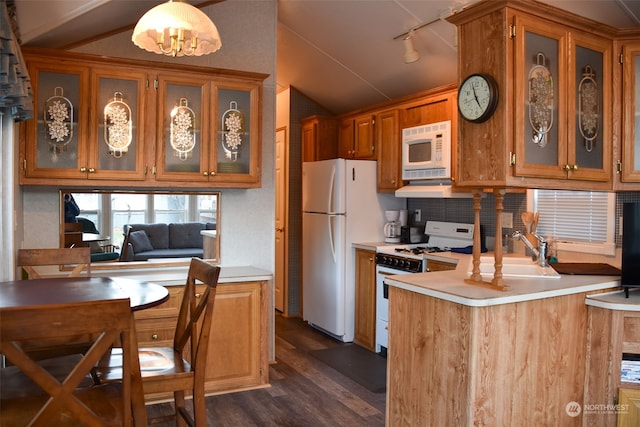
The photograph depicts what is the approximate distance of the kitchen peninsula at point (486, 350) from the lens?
7.19 feet

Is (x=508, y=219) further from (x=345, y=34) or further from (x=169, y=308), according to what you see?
(x=169, y=308)

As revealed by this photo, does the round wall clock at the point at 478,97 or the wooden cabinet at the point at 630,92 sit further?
the wooden cabinet at the point at 630,92

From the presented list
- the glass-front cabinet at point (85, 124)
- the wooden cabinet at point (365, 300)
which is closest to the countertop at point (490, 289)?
the wooden cabinet at point (365, 300)

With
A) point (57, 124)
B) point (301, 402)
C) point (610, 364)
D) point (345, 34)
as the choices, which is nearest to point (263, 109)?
point (345, 34)

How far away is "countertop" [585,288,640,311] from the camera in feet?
8.05

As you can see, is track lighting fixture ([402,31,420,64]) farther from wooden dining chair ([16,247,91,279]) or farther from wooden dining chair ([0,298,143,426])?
wooden dining chair ([0,298,143,426])

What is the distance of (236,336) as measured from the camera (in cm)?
360

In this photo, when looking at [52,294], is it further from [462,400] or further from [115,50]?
[115,50]

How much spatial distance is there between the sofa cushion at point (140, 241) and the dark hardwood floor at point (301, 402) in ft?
3.75

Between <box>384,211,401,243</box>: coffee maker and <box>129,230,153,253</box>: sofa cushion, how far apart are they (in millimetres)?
2218

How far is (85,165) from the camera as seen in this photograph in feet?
11.0

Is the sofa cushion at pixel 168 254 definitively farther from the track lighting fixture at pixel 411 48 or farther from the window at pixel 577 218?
the window at pixel 577 218

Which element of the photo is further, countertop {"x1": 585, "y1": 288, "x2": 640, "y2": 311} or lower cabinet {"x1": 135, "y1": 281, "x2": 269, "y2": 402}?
lower cabinet {"x1": 135, "y1": 281, "x2": 269, "y2": 402}

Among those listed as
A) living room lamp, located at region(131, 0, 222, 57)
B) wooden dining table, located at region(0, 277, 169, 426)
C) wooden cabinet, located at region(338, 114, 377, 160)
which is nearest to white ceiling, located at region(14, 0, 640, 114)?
wooden cabinet, located at region(338, 114, 377, 160)
